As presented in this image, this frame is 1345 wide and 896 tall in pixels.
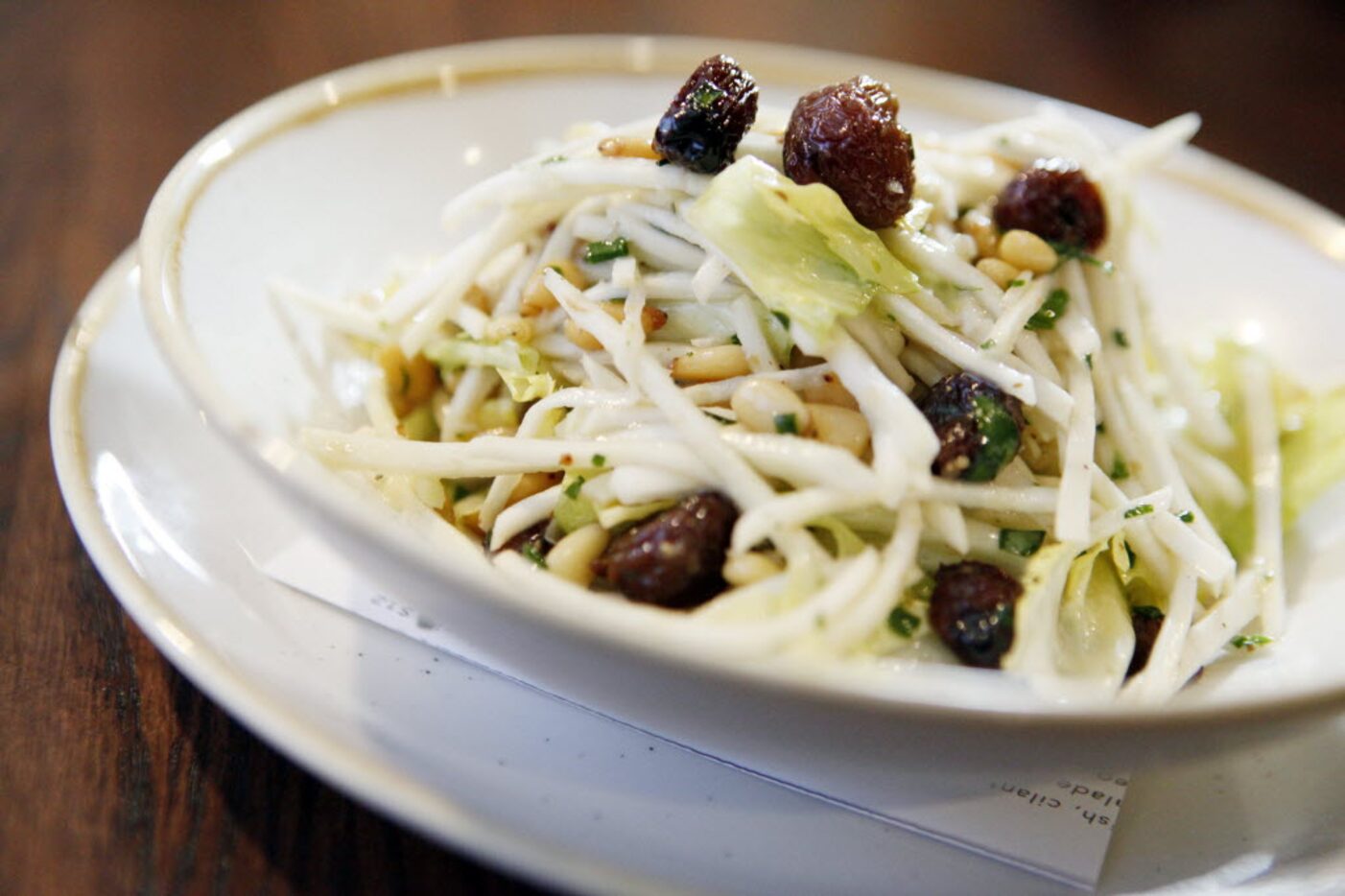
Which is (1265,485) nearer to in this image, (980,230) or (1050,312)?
(1050,312)

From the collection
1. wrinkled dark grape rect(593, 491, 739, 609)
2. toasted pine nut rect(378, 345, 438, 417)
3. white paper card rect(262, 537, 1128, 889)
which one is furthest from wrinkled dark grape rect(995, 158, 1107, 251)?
toasted pine nut rect(378, 345, 438, 417)

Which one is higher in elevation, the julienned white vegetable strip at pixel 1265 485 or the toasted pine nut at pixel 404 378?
the toasted pine nut at pixel 404 378

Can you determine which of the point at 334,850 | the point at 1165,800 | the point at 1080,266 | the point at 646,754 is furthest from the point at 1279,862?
the point at 334,850

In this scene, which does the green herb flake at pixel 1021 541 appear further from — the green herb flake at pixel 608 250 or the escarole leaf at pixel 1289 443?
the green herb flake at pixel 608 250

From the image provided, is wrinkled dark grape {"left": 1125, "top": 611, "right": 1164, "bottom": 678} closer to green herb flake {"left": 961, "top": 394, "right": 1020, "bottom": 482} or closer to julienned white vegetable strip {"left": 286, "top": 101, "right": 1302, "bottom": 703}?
julienned white vegetable strip {"left": 286, "top": 101, "right": 1302, "bottom": 703}

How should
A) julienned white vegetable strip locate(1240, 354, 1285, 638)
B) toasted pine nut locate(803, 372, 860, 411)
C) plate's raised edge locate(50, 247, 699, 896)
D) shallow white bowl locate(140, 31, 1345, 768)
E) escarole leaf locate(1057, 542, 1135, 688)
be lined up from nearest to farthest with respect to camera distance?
shallow white bowl locate(140, 31, 1345, 768) → plate's raised edge locate(50, 247, 699, 896) → escarole leaf locate(1057, 542, 1135, 688) → toasted pine nut locate(803, 372, 860, 411) → julienned white vegetable strip locate(1240, 354, 1285, 638)

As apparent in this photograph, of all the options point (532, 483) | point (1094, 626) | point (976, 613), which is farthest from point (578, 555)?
point (1094, 626)

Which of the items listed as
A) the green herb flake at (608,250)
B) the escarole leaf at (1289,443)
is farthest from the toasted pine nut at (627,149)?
the escarole leaf at (1289,443)
